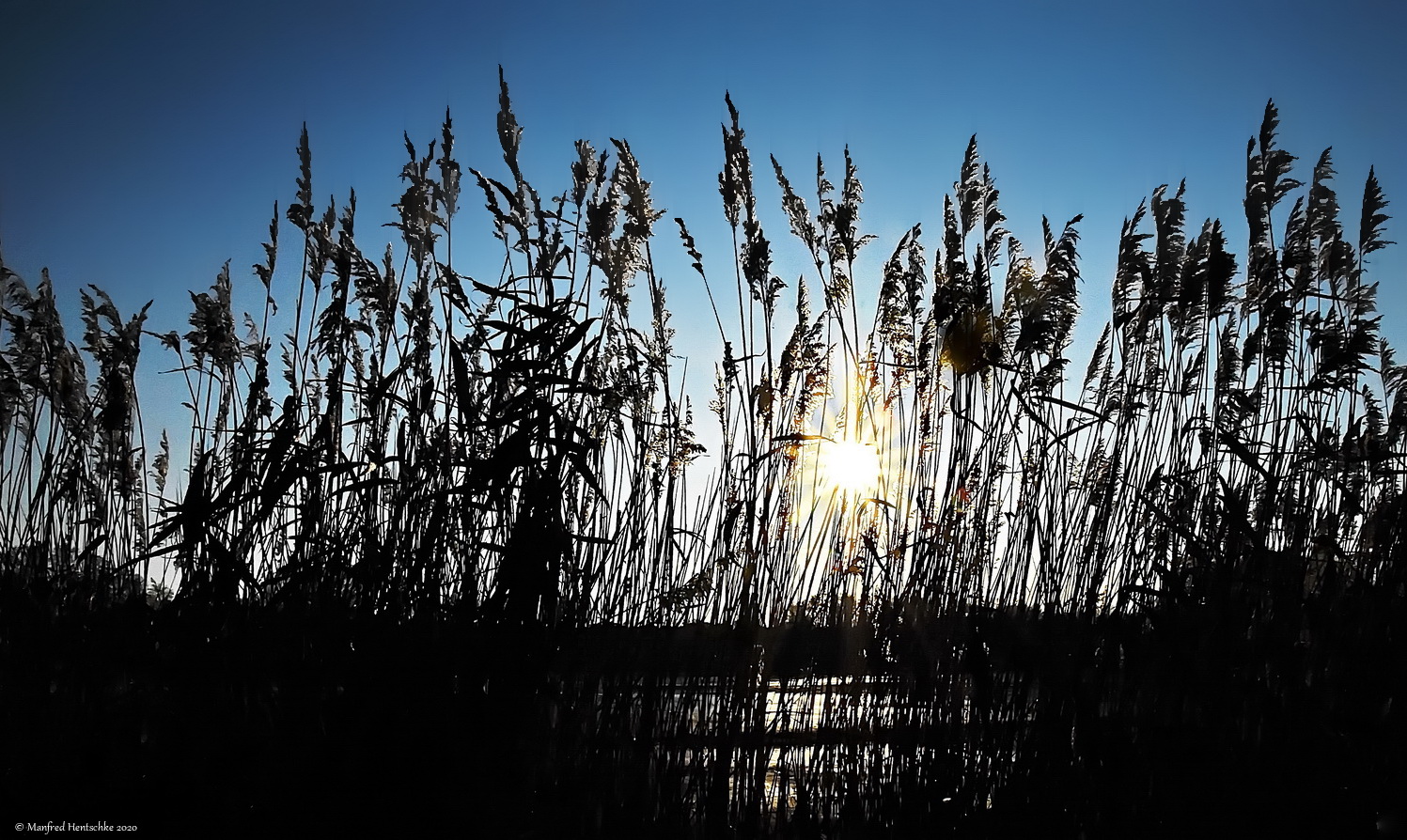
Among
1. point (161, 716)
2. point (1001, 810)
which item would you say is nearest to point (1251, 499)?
point (1001, 810)

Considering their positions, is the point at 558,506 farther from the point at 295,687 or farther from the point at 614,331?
the point at 614,331

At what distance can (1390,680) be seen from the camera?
6.73ft

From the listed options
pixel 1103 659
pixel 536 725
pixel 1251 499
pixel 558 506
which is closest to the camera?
pixel 536 725

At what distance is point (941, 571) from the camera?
2.33 metres

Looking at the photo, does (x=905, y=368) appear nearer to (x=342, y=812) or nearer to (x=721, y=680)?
(x=721, y=680)

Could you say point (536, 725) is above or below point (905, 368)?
below

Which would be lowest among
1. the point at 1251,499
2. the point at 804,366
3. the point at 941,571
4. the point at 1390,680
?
the point at 1390,680

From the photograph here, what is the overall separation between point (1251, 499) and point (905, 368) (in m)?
1.16

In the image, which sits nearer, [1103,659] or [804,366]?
[1103,659]

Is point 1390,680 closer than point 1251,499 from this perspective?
Yes

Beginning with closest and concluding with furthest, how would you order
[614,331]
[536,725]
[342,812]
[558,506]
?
[342,812], [536,725], [558,506], [614,331]

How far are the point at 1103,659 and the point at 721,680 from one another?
2.76 feet

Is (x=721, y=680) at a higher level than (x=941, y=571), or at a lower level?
lower

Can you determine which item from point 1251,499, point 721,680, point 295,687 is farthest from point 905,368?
point 295,687
